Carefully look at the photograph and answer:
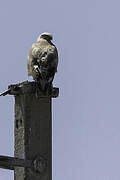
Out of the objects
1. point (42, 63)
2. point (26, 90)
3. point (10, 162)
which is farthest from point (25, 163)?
point (42, 63)

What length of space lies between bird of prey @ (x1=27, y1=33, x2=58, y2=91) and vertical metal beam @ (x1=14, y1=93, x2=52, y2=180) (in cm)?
29

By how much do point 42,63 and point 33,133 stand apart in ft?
3.68

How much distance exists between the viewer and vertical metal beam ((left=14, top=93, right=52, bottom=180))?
7.53 meters

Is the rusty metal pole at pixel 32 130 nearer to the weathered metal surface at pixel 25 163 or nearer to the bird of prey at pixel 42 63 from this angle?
the weathered metal surface at pixel 25 163

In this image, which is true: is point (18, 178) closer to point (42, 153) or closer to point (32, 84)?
point (42, 153)

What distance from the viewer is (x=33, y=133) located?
7.71m

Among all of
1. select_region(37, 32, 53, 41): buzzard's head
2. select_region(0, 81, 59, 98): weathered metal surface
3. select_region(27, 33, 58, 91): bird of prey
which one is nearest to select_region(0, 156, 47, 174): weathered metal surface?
select_region(0, 81, 59, 98): weathered metal surface

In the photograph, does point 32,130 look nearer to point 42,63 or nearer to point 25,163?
point 25,163

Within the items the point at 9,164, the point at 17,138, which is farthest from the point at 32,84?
the point at 9,164

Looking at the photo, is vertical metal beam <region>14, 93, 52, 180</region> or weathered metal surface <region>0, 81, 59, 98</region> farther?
weathered metal surface <region>0, 81, 59, 98</region>

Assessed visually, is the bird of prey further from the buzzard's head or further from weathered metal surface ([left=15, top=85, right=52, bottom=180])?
the buzzard's head

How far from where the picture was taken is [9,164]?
22.1ft

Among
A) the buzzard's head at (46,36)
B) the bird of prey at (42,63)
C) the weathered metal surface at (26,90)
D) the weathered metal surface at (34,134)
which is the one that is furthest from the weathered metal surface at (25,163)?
the buzzard's head at (46,36)

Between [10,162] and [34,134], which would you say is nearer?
[10,162]
